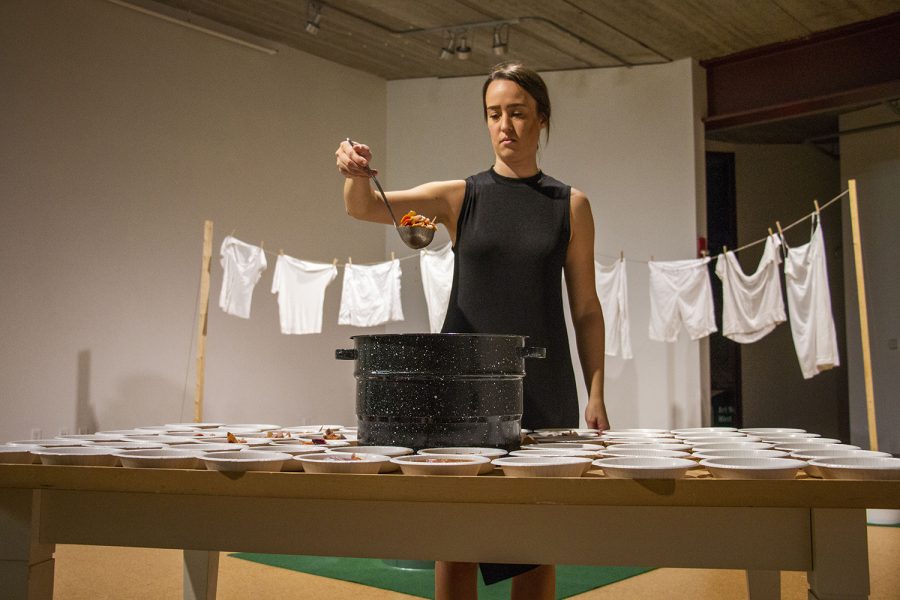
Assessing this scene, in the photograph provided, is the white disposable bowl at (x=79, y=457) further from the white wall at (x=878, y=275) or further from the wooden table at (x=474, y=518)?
the white wall at (x=878, y=275)

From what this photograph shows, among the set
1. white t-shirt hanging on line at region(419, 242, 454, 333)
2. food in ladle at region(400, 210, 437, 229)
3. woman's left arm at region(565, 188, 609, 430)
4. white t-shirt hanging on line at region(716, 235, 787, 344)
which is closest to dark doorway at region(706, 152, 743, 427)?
white t-shirt hanging on line at region(716, 235, 787, 344)

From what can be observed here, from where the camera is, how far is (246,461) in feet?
4.02

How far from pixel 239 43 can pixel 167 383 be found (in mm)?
2915

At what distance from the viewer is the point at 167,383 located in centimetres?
641

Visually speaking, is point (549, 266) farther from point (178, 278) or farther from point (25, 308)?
point (178, 278)

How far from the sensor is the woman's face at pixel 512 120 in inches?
73.9

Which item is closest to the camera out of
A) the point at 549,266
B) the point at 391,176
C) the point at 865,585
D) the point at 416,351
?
the point at 865,585

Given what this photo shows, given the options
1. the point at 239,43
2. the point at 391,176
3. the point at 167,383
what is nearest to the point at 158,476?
the point at 167,383

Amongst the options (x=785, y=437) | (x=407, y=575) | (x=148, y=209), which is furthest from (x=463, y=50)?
(x=785, y=437)

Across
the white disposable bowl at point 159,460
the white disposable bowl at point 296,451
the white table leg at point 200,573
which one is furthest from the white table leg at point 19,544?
the white table leg at point 200,573

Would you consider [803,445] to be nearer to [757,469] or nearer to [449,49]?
[757,469]

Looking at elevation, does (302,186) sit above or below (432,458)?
above

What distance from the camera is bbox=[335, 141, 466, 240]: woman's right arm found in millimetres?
1817

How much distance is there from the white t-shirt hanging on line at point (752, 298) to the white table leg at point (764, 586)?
4220mm
